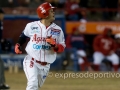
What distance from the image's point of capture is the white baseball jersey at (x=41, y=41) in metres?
8.19

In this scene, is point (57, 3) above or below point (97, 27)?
above

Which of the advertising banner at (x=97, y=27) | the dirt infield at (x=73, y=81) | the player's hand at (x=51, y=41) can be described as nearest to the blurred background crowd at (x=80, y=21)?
the advertising banner at (x=97, y=27)

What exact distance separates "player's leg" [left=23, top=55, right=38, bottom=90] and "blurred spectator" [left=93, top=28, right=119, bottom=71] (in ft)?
24.8

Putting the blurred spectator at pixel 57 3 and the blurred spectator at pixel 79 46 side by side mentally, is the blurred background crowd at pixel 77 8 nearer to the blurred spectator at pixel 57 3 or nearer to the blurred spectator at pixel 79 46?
the blurred spectator at pixel 57 3

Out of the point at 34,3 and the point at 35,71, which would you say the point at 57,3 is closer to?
the point at 34,3

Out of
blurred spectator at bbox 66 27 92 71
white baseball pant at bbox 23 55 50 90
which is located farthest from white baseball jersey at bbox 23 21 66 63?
blurred spectator at bbox 66 27 92 71

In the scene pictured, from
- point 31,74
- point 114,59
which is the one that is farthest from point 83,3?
point 31,74

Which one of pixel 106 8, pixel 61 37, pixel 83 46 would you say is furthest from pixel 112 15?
pixel 61 37

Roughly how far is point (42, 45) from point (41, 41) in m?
0.07

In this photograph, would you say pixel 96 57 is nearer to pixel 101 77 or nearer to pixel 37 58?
pixel 101 77

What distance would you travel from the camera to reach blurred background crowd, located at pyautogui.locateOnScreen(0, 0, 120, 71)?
15.6 m

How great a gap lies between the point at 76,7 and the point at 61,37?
32.0 ft

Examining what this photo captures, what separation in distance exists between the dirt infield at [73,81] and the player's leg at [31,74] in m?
3.33

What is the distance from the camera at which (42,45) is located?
8.21m
